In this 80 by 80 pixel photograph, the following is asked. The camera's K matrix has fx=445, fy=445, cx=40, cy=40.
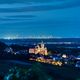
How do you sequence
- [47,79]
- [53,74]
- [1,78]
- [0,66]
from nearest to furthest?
1. [47,79]
2. [1,78]
3. [53,74]
4. [0,66]

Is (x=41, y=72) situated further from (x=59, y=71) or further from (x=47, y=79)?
(x=59, y=71)

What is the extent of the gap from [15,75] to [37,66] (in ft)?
1.73

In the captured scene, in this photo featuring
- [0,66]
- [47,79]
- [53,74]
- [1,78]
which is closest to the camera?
[47,79]

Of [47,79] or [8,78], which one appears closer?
[47,79]

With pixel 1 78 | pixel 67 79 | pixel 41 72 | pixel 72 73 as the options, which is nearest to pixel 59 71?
pixel 72 73

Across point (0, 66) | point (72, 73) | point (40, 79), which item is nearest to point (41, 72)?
point (40, 79)

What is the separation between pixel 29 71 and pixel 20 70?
258mm

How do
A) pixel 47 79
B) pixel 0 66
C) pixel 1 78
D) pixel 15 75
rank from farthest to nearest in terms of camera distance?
pixel 0 66
pixel 1 78
pixel 15 75
pixel 47 79

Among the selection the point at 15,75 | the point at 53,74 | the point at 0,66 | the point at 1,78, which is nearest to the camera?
the point at 15,75

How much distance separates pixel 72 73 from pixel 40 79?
3.27 metres

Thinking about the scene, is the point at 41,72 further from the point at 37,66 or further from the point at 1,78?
the point at 1,78

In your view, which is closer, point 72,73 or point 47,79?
point 47,79

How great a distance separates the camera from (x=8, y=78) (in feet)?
31.3

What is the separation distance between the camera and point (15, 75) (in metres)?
9.51
